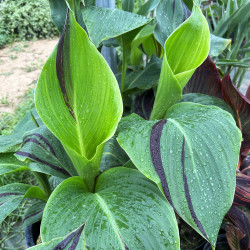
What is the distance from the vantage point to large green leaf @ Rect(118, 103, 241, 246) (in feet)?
1.60

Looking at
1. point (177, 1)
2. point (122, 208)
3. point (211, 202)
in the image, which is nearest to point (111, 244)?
point (122, 208)

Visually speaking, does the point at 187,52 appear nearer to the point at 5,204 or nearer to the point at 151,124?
the point at 151,124

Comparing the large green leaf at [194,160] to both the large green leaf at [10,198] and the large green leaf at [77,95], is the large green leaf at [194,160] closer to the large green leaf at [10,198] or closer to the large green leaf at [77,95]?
the large green leaf at [77,95]

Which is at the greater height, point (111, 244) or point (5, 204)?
point (111, 244)

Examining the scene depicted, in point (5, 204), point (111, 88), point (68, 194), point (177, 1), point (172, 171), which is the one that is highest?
point (177, 1)

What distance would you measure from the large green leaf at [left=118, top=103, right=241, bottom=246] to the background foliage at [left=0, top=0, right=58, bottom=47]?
342 centimetres

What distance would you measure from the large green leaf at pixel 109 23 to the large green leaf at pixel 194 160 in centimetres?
25

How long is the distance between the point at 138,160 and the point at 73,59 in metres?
0.24

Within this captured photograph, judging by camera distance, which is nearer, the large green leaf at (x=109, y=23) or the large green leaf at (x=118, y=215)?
the large green leaf at (x=118, y=215)

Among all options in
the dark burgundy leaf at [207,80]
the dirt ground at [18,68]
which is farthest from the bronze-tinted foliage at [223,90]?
the dirt ground at [18,68]

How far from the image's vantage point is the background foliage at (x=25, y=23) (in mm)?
3591

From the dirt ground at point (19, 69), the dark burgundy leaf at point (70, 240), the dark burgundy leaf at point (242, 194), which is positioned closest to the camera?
the dark burgundy leaf at point (70, 240)

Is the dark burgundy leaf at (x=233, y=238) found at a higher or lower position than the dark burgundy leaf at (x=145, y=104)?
lower

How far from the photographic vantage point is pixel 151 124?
25.3 inches
